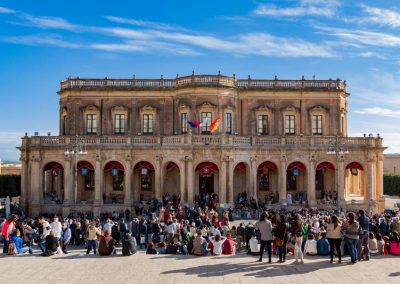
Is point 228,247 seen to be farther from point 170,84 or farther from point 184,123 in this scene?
point 170,84

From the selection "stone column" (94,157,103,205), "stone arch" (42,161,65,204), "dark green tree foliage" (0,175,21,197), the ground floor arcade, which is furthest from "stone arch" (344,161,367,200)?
"dark green tree foliage" (0,175,21,197)

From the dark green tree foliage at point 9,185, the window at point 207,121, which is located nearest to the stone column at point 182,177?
the window at point 207,121

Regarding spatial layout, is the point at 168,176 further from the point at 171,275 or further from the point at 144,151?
the point at 171,275

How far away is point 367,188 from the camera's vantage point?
1781 inches

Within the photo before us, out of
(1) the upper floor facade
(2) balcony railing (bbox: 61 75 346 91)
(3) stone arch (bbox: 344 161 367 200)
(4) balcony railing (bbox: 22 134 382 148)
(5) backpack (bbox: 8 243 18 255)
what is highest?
(2) balcony railing (bbox: 61 75 346 91)

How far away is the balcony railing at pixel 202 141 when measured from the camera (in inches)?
1718

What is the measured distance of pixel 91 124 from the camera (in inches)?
1951

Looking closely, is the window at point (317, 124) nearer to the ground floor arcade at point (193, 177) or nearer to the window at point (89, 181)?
the ground floor arcade at point (193, 177)

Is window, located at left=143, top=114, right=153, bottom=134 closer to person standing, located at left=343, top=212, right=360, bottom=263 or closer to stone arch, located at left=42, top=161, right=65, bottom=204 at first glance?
stone arch, located at left=42, top=161, right=65, bottom=204

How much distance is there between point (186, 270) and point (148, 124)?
31.6 meters

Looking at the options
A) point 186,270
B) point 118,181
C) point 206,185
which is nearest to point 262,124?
point 206,185

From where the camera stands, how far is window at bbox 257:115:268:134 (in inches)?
1944

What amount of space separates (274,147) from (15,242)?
26.3 metres

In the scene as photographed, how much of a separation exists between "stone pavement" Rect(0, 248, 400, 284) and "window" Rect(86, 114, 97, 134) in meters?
28.1
